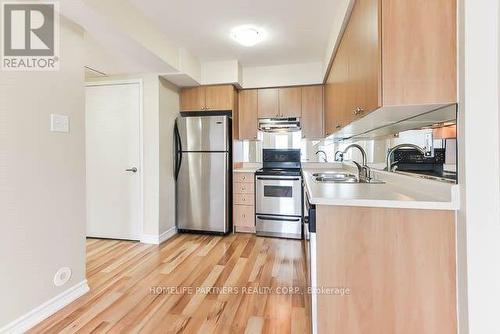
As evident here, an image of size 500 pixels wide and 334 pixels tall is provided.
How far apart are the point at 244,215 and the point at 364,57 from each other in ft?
8.73

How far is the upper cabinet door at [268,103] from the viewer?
153 inches

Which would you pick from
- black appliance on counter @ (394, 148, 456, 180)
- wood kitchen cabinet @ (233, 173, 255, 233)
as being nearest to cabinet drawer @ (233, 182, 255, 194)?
wood kitchen cabinet @ (233, 173, 255, 233)

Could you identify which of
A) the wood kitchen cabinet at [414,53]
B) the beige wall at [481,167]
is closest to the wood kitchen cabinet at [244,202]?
the wood kitchen cabinet at [414,53]

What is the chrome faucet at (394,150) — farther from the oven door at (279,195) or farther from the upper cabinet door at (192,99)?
the upper cabinet door at (192,99)

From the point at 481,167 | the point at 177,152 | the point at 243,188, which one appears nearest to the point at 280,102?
the point at 243,188

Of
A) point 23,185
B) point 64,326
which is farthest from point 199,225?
point 23,185

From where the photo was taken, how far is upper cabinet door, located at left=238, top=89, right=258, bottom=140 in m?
3.95

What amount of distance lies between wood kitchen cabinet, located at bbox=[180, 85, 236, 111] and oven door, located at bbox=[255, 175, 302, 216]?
3.70ft

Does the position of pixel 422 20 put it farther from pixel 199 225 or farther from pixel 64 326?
pixel 199 225

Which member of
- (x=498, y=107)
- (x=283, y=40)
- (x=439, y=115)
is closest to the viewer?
(x=498, y=107)

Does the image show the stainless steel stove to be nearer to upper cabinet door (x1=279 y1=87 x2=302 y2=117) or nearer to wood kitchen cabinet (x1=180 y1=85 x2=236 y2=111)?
upper cabinet door (x1=279 y1=87 x2=302 y2=117)

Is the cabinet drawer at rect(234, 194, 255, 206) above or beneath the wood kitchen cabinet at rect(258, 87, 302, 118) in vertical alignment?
beneath

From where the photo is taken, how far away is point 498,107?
1.06m

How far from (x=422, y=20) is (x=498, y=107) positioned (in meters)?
0.49
